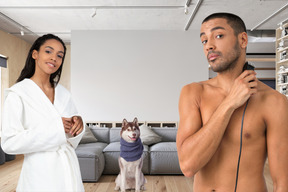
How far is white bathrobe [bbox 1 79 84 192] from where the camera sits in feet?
3.98

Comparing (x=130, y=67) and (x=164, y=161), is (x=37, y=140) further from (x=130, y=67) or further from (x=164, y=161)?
(x=130, y=67)

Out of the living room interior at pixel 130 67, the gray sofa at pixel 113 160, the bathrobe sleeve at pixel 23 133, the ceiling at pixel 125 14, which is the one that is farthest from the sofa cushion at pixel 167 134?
the bathrobe sleeve at pixel 23 133

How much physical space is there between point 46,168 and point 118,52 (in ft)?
18.3

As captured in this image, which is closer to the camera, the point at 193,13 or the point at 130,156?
the point at 130,156

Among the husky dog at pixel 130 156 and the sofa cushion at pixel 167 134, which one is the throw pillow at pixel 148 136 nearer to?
the sofa cushion at pixel 167 134

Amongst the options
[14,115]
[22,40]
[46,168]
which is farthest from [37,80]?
[22,40]

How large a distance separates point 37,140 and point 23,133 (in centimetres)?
7

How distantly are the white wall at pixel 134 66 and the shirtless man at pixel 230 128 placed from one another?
5.74 m

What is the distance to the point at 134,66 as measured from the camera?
6.63 metres

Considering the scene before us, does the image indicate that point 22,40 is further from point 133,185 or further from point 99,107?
point 133,185

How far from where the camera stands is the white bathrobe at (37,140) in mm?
1214

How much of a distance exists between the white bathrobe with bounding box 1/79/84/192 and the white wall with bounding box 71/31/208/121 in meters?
5.27

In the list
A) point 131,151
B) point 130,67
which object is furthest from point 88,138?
point 130,67

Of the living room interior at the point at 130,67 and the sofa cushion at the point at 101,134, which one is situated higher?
the living room interior at the point at 130,67
